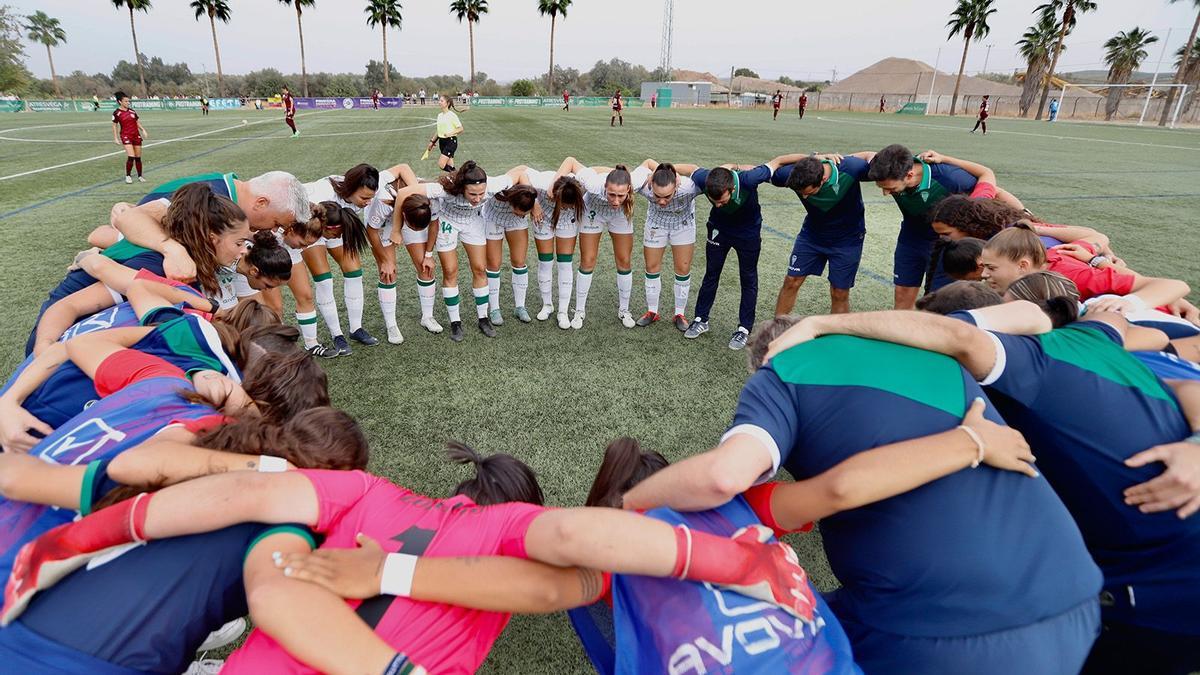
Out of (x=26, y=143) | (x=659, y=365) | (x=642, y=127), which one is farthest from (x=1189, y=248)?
(x=26, y=143)

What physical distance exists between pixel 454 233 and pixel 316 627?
392cm

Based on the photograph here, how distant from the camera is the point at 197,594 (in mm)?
1467

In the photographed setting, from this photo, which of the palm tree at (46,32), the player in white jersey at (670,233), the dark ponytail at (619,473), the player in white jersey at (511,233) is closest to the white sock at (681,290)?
the player in white jersey at (670,233)

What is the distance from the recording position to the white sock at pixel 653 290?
16.9 ft

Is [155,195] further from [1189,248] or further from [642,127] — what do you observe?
[642,127]

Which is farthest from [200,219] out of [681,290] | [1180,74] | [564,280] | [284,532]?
[1180,74]

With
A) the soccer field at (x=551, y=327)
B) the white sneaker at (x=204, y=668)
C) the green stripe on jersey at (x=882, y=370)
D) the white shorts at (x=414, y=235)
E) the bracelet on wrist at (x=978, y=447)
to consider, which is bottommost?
the white sneaker at (x=204, y=668)

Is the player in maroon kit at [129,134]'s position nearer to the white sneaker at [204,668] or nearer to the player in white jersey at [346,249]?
the player in white jersey at [346,249]

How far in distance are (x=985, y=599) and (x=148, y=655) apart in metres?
2.10

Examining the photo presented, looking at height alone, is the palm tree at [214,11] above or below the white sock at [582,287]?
above

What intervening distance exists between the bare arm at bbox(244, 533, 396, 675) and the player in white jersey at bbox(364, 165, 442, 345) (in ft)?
11.7

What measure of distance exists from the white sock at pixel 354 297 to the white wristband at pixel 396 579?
361cm

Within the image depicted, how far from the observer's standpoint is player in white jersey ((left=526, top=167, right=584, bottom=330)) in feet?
15.4

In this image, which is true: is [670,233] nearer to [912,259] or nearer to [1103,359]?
[912,259]
